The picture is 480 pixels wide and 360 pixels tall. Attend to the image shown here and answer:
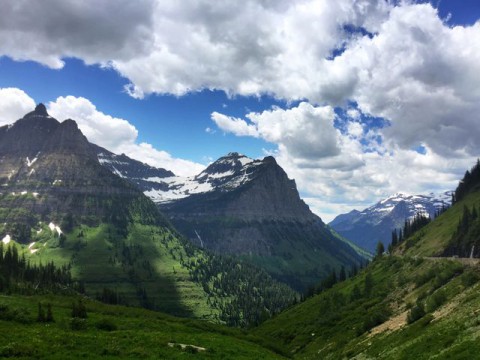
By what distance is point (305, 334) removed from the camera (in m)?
120

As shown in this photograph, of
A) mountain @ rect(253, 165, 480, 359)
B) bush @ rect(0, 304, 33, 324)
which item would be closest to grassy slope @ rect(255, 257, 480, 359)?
mountain @ rect(253, 165, 480, 359)

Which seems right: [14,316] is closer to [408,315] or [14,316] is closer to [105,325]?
[105,325]

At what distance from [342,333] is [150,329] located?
2191 inches

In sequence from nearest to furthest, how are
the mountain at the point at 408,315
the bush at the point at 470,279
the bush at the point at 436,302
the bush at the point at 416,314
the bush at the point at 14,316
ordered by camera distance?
the mountain at the point at 408,315 → the bush at the point at 14,316 → the bush at the point at 416,314 → the bush at the point at 436,302 → the bush at the point at 470,279

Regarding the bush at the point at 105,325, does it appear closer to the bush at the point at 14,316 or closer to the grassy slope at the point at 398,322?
the bush at the point at 14,316

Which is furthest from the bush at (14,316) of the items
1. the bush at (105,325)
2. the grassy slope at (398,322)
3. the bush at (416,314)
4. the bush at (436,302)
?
the bush at (436,302)

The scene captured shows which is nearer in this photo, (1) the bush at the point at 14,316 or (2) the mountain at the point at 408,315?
(2) the mountain at the point at 408,315

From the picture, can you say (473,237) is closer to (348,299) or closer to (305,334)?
(348,299)

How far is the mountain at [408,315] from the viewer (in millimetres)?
41688

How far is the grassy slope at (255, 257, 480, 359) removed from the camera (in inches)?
1599

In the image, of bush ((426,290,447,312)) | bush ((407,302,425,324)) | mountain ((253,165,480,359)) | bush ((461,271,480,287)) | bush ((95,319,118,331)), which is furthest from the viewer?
bush ((461,271,480,287))

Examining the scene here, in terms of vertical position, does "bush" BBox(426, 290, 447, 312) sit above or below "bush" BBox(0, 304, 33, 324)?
below

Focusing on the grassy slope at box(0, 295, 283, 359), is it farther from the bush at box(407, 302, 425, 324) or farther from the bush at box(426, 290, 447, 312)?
the bush at box(426, 290, 447, 312)

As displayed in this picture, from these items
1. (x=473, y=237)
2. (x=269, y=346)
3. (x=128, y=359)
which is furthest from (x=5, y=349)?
(x=473, y=237)
